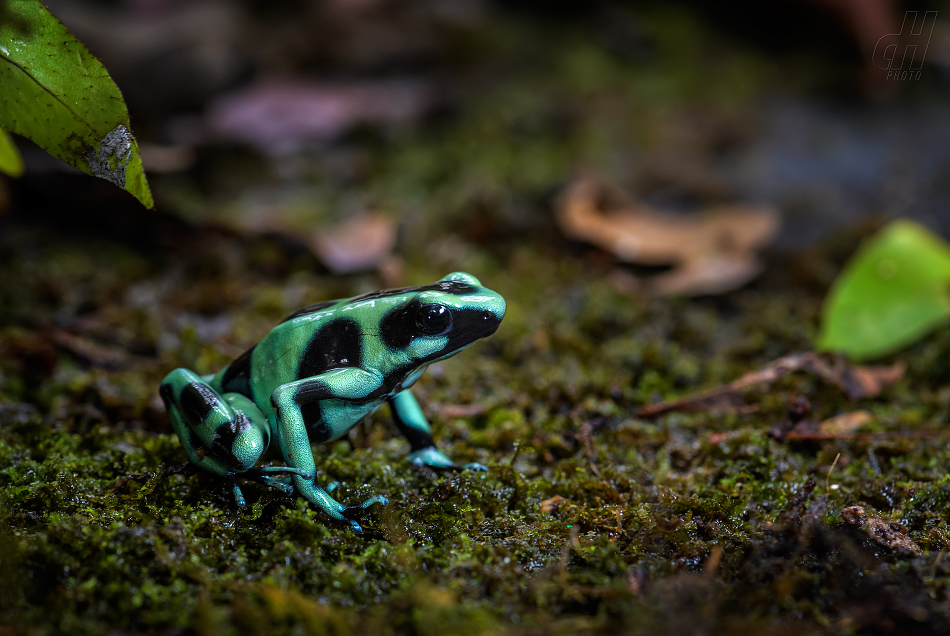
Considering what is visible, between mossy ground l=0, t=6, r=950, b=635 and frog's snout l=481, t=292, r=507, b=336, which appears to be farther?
frog's snout l=481, t=292, r=507, b=336

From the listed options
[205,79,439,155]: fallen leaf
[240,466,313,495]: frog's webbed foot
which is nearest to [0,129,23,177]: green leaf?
[240,466,313,495]: frog's webbed foot

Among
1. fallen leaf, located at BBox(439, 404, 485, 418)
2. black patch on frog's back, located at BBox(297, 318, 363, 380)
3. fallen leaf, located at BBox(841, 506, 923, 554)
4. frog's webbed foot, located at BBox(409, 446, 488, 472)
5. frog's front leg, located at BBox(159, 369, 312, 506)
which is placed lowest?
fallen leaf, located at BBox(439, 404, 485, 418)

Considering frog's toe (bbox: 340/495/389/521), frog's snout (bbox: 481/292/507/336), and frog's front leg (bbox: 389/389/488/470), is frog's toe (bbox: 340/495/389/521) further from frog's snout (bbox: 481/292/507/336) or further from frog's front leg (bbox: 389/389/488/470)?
frog's snout (bbox: 481/292/507/336)

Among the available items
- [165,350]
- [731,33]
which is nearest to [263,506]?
[165,350]

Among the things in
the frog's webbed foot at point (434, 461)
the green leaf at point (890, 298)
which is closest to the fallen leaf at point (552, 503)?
the frog's webbed foot at point (434, 461)
